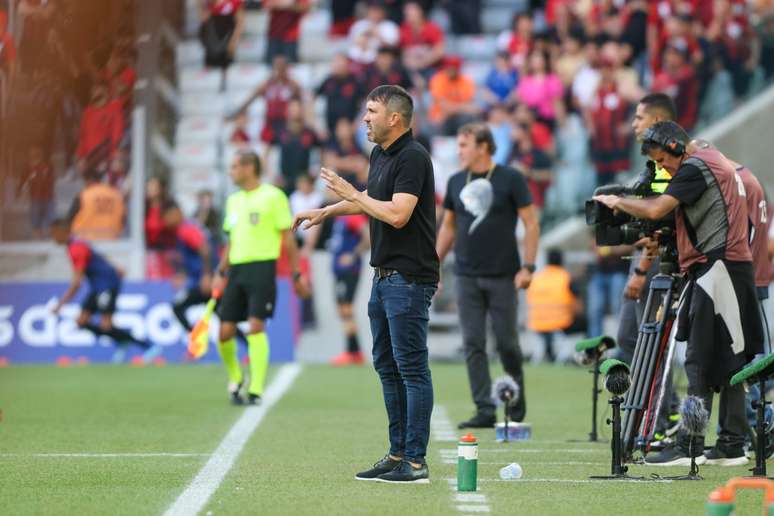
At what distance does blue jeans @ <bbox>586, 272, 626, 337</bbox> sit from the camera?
21594 millimetres

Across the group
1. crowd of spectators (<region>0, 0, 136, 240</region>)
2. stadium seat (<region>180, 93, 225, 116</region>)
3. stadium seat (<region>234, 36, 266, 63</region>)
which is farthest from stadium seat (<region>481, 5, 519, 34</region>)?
crowd of spectators (<region>0, 0, 136, 240</region>)

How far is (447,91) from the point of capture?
83.9ft

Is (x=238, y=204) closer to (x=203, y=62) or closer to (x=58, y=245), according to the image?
(x=58, y=245)

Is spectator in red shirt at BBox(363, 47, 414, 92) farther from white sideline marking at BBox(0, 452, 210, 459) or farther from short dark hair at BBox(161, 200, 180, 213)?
white sideline marking at BBox(0, 452, 210, 459)

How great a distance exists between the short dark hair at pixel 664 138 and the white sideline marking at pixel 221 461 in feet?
10.0

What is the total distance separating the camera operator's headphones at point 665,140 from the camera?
9320mm

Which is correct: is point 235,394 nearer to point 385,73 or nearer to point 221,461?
point 221,461

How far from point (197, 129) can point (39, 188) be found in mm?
5893

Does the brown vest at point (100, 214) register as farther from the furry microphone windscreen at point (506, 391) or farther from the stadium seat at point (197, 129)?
the furry microphone windscreen at point (506, 391)

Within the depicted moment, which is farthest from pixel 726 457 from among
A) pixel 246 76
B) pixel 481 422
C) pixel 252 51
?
pixel 252 51

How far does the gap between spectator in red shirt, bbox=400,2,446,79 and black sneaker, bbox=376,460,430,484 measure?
18054 millimetres

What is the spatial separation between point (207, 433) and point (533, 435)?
2353mm

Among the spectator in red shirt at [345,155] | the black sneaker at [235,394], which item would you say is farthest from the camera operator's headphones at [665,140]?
the spectator in red shirt at [345,155]

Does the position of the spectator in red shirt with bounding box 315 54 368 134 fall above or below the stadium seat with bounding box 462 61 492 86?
below
